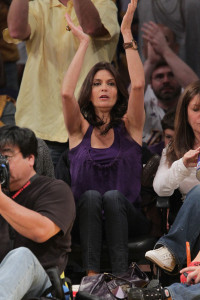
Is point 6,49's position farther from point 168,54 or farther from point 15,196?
point 15,196

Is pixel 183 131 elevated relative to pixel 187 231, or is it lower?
elevated

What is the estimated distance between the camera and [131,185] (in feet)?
12.0

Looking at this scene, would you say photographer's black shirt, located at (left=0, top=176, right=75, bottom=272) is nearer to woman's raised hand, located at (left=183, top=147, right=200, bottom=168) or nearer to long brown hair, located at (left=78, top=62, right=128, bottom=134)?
woman's raised hand, located at (left=183, top=147, right=200, bottom=168)

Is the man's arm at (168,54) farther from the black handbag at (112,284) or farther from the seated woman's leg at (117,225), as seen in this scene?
the black handbag at (112,284)

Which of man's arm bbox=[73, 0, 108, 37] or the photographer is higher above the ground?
man's arm bbox=[73, 0, 108, 37]

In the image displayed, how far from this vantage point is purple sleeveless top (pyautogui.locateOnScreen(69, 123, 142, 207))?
362 centimetres

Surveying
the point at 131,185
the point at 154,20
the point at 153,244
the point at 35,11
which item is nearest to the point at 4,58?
the point at 35,11

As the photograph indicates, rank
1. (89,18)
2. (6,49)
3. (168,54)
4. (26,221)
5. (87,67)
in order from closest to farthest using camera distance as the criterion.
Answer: (26,221)
(89,18)
(87,67)
(168,54)
(6,49)

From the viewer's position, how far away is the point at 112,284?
9.93 ft

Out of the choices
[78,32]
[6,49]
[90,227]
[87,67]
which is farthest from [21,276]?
[6,49]

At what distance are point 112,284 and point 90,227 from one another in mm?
437

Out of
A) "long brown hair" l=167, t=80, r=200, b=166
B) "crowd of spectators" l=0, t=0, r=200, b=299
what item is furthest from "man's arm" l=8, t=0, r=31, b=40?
"long brown hair" l=167, t=80, r=200, b=166

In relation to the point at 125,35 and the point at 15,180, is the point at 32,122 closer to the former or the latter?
the point at 125,35

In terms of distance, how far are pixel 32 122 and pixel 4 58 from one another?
0.67m
